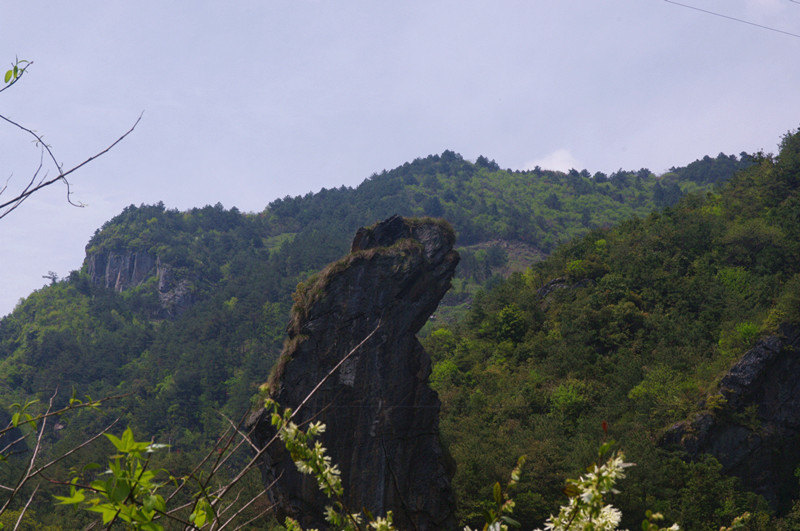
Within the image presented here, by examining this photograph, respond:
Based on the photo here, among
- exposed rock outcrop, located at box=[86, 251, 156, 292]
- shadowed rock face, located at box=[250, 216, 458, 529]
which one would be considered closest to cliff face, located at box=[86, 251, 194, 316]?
exposed rock outcrop, located at box=[86, 251, 156, 292]

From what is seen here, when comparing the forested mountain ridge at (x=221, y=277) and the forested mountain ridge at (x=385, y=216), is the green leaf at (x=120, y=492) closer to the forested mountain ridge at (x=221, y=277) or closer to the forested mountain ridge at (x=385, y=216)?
the forested mountain ridge at (x=221, y=277)

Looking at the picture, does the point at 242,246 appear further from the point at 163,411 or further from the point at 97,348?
the point at 163,411

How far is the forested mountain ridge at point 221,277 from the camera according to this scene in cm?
5053

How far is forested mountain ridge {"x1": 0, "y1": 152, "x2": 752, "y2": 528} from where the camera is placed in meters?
50.5

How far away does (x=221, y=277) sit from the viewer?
79.6 metres

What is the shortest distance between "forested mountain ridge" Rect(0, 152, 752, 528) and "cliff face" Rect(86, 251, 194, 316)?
1.15ft

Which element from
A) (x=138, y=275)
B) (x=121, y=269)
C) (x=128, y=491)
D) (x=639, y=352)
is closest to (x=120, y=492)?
(x=128, y=491)

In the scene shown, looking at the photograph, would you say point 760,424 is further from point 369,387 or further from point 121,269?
point 121,269

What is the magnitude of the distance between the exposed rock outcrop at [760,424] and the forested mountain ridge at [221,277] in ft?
53.0

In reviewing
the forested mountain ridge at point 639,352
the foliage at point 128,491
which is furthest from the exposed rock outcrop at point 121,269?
the foliage at point 128,491

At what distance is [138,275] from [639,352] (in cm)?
7385

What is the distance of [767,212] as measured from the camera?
31.3 m

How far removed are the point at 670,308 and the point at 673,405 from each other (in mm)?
7994

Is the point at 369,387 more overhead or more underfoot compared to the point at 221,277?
more underfoot
